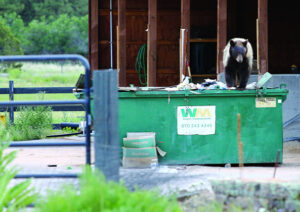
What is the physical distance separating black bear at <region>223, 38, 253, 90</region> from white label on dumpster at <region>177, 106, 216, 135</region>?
3.02ft

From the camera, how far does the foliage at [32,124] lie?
11.7 meters

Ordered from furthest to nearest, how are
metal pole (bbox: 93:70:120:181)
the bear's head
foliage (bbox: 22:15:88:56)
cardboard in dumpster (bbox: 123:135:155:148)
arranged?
foliage (bbox: 22:15:88:56) → the bear's head → cardboard in dumpster (bbox: 123:135:155:148) → metal pole (bbox: 93:70:120:181)

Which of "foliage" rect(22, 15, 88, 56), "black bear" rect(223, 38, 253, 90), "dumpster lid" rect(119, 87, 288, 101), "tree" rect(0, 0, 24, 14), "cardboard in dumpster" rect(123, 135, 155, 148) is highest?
"tree" rect(0, 0, 24, 14)

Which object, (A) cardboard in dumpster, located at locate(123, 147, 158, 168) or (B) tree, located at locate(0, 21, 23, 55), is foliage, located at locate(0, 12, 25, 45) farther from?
(A) cardboard in dumpster, located at locate(123, 147, 158, 168)

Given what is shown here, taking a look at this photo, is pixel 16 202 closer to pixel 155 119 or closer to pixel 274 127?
pixel 155 119

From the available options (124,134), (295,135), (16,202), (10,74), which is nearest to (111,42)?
(295,135)

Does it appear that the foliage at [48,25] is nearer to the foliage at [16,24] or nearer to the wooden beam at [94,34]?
the foliage at [16,24]

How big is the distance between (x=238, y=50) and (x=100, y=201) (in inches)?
222

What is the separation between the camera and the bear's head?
881 centimetres

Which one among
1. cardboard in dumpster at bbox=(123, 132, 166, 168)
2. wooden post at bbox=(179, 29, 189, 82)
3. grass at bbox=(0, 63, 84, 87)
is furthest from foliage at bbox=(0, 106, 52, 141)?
grass at bbox=(0, 63, 84, 87)

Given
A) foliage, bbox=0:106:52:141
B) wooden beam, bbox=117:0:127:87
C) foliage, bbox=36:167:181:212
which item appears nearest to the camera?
foliage, bbox=36:167:181:212

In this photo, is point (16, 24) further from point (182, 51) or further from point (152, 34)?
point (182, 51)

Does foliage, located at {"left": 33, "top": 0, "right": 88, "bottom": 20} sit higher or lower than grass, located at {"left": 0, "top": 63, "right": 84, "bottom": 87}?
higher

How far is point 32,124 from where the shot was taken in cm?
1228
